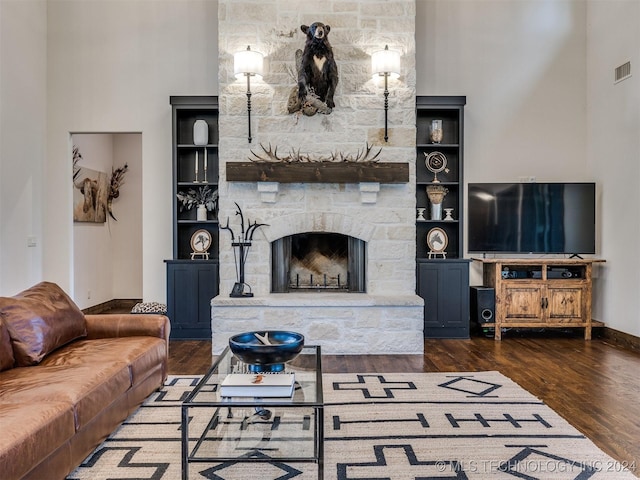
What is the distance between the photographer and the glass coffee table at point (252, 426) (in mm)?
1980

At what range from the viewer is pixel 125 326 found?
128 inches

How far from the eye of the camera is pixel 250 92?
461 cm

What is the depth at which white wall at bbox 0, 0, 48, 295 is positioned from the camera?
4910 millimetres

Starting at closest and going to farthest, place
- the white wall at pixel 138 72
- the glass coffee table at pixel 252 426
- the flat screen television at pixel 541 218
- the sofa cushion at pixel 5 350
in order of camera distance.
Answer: the glass coffee table at pixel 252 426
the sofa cushion at pixel 5 350
the flat screen television at pixel 541 218
the white wall at pixel 138 72

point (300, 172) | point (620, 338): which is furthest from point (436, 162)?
point (620, 338)

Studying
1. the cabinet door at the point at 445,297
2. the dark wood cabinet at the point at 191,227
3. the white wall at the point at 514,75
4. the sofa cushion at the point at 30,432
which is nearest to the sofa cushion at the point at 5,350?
the sofa cushion at the point at 30,432

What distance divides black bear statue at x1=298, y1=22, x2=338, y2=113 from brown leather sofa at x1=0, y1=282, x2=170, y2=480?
8.18 feet

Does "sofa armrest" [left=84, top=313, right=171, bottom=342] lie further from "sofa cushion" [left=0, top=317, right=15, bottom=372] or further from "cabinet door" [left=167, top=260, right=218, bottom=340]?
"cabinet door" [left=167, top=260, right=218, bottom=340]

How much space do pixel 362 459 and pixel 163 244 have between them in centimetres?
393

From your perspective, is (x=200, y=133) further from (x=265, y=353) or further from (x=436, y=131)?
(x=265, y=353)

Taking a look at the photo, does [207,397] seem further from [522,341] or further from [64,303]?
[522,341]

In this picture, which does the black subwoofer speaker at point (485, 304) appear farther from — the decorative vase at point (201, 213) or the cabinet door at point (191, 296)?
the decorative vase at point (201, 213)

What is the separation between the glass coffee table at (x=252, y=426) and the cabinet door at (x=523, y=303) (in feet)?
9.78

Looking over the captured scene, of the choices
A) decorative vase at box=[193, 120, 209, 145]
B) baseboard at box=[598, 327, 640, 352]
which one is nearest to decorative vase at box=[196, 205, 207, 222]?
decorative vase at box=[193, 120, 209, 145]
